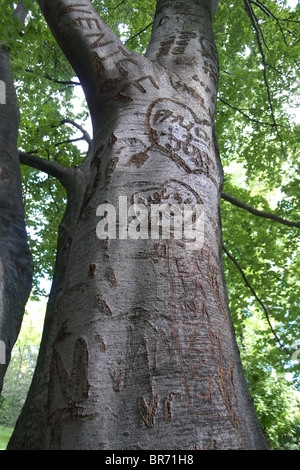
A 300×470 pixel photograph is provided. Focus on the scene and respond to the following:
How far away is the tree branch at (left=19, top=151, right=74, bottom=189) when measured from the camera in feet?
12.5

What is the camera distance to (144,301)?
3.59 feet

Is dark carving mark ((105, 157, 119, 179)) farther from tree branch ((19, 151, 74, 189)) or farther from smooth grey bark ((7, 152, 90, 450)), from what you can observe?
tree branch ((19, 151, 74, 189))

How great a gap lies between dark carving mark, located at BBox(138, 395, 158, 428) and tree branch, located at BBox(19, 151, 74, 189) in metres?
3.19

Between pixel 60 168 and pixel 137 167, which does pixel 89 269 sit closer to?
pixel 137 167

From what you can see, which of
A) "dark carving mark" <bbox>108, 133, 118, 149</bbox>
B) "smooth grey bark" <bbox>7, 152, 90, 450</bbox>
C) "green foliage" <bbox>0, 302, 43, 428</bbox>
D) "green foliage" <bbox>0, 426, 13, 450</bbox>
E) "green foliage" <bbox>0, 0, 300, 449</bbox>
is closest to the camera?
"dark carving mark" <bbox>108, 133, 118, 149</bbox>

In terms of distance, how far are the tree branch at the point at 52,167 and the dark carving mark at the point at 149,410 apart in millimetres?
3188

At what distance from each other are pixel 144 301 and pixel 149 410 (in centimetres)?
32

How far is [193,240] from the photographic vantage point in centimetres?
128

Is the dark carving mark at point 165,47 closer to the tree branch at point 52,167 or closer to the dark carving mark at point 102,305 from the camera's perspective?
the dark carving mark at point 102,305

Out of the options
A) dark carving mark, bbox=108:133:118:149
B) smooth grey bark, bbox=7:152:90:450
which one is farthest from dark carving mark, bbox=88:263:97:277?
dark carving mark, bbox=108:133:118:149

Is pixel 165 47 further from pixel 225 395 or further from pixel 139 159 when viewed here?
pixel 225 395

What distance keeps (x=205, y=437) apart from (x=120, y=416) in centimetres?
22

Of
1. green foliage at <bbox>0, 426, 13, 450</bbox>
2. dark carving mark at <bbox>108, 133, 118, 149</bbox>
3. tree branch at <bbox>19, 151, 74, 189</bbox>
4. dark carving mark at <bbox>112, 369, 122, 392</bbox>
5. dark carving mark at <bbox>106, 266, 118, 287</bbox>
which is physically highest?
tree branch at <bbox>19, 151, 74, 189</bbox>

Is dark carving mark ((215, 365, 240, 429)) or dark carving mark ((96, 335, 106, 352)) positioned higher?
dark carving mark ((96, 335, 106, 352))
